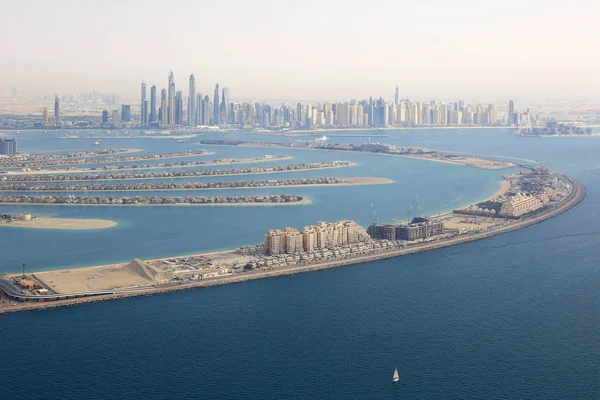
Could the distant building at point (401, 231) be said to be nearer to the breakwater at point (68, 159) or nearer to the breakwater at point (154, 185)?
the breakwater at point (154, 185)

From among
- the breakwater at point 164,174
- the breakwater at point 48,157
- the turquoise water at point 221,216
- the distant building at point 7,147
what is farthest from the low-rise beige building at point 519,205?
the distant building at point 7,147

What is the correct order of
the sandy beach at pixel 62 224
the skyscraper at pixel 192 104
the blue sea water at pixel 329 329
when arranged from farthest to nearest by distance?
the skyscraper at pixel 192 104
the sandy beach at pixel 62 224
the blue sea water at pixel 329 329

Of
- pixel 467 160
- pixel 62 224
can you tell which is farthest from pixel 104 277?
pixel 467 160

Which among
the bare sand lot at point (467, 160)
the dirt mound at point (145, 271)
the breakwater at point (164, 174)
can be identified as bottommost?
the dirt mound at point (145, 271)

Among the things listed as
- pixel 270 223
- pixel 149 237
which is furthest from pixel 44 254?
pixel 270 223

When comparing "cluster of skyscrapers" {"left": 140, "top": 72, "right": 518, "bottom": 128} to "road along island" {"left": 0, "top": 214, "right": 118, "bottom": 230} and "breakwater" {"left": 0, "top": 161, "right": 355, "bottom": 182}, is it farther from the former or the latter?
"road along island" {"left": 0, "top": 214, "right": 118, "bottom": 230}

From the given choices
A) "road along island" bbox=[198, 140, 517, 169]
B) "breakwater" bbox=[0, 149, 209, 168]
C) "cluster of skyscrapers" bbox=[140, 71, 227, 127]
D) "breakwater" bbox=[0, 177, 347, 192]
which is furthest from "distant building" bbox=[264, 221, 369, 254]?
"cluster of skyscrapers" bbox=[140, 71, 227, 127]
